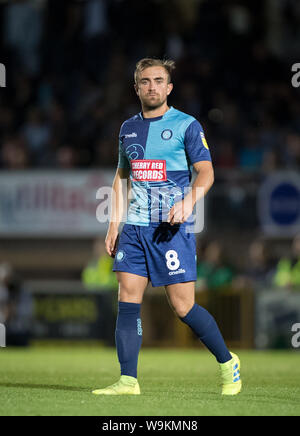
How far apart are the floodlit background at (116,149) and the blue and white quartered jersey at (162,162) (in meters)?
8.21

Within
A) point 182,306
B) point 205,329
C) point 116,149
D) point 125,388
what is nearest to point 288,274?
point 116,149

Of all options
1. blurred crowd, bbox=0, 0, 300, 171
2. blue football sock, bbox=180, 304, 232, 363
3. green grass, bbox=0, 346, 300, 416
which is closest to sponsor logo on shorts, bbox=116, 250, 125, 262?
blue football sock, bbox=180, 304, 232, 363

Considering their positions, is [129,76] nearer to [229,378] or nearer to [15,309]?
[15,309]

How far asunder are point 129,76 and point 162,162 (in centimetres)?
1302

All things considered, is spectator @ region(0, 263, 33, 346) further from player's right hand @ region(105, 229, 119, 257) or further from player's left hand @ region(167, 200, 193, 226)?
player's left hand @ region(167, 200, 193, 226)

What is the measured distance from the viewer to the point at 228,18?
2103 centimetres

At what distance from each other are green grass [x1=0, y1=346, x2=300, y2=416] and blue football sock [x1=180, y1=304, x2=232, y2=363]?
0.33m

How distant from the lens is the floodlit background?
51.2 ft

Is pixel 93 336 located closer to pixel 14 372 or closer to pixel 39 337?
pixel 39 337

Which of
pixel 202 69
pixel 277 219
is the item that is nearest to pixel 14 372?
pixel 277 219

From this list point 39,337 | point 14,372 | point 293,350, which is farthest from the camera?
point 39,337

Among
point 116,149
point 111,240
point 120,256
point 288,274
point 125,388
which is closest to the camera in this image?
point 125,388

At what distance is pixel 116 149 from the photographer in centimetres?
1866

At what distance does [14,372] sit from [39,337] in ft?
19.7
